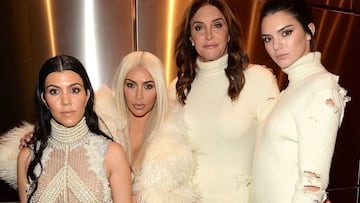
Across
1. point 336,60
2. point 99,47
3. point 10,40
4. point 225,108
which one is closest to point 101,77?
point 99,47

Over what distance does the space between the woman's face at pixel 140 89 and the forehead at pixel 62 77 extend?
1.38 ft

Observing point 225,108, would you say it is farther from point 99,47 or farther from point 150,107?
point 99,47

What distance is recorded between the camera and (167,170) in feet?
5.12

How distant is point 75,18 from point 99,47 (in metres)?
0.17

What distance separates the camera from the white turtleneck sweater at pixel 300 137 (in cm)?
115

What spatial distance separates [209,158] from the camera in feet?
5.69

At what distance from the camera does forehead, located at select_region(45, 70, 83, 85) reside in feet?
4.26

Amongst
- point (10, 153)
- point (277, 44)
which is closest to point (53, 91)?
point (10, 153)

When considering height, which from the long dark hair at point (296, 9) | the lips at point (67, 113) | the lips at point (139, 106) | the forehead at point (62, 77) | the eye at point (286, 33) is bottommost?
the lips at point (139, 106)

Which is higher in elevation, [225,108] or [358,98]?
[225,108]

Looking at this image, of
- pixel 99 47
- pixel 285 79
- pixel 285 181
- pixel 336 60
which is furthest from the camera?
pixel 336 60

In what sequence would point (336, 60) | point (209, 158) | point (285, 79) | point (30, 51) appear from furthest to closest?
point (336, 60) → point (285, 79) → point (30, 51) → point (209, 158)

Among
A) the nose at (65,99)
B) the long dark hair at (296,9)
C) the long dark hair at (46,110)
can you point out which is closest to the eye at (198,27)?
the long dark hair at (296,9)

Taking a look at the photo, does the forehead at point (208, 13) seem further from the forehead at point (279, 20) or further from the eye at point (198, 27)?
the forehead at point (279, 20)
